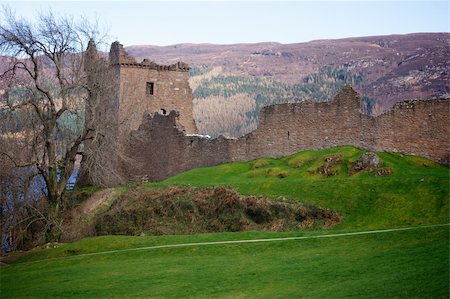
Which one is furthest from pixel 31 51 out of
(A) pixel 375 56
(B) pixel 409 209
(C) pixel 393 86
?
(A) pixel 375 56

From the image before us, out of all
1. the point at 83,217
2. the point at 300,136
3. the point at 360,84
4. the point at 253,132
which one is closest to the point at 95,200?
the point at 83,217

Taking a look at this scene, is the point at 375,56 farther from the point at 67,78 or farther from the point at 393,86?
the point at 67,78

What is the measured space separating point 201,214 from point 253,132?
9.94 meters

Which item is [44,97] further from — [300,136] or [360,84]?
[360,84]

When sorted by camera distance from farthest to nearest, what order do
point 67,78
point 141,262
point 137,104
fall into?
point 137,104, point 67,78, point 141,262

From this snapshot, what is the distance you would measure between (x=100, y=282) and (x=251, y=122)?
380ft

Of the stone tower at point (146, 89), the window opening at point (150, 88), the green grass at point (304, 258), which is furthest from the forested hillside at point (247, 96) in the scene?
the green grass at point (304, 258)

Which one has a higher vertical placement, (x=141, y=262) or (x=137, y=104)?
(x=137, y=104)

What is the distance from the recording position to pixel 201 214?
132 ft

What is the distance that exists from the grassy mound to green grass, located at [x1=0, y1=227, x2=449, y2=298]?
6.29 meters

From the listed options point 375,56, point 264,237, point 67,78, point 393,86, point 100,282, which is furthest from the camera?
point 375,56

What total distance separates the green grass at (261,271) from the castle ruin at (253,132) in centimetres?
1345

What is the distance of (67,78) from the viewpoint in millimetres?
42594

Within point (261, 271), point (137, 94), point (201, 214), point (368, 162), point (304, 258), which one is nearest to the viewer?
point (261, 271)
